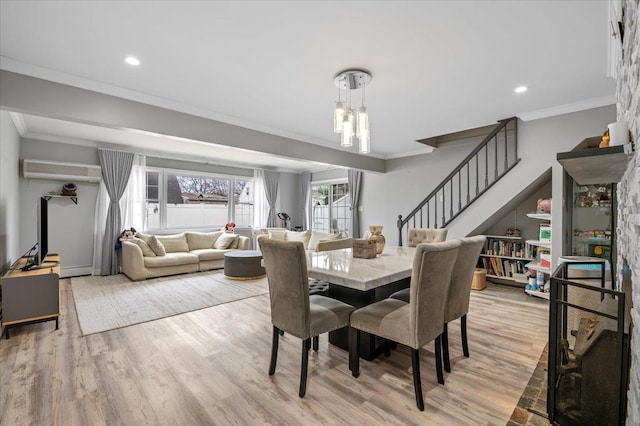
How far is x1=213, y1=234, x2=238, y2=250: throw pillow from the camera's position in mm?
6168

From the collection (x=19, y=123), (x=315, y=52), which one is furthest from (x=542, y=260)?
(x=19, y=123)

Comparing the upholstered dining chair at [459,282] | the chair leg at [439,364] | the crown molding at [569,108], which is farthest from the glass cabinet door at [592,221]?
the chair leg at [439,364]

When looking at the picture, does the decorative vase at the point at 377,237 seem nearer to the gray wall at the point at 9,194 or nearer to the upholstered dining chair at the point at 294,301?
the upholstered dining chair at the point at 294,301

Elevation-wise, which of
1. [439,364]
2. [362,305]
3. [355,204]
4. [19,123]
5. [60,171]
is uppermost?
[19,123]

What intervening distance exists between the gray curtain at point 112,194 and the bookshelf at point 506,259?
6410 millimetres

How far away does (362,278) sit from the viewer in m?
1.84

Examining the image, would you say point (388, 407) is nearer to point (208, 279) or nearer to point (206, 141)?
point (206, 141)

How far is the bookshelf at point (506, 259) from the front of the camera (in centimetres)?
446

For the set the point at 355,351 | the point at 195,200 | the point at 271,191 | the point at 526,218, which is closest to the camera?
the point at 355,351

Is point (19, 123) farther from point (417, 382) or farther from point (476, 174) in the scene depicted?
point (476, 174)

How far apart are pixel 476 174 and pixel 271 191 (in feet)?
16.1

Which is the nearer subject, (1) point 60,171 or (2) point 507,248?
(2) point 507,248

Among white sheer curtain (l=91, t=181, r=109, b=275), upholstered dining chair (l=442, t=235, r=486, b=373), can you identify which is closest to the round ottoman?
white sheer curtain (l=91, t=181, r=109, b=275)

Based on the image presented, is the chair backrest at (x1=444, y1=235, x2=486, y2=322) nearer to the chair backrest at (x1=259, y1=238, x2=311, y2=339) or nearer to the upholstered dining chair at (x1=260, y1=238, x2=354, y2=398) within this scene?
the upholstered dining chair at (x1=260, y1=238, x2=354, y2=398)
